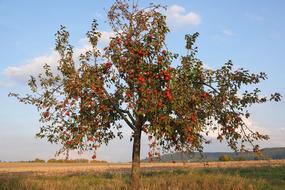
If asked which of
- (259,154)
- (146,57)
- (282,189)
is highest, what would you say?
(146,57)

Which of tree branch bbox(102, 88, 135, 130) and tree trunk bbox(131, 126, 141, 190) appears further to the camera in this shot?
tree trunk bbox(131, 126, 141, 190)

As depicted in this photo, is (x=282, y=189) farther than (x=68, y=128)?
Yes

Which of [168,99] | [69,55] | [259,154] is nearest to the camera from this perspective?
[168,99]

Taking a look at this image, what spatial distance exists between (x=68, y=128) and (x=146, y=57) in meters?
4.63

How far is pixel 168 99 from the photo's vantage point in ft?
51.3

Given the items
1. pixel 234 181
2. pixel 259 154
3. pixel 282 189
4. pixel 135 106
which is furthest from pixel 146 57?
pixel 282 189

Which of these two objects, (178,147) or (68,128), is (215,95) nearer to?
(178,147)

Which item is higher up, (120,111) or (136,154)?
(120,111)

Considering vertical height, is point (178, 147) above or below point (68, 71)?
below

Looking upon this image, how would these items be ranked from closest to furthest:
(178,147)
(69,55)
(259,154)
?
(259,154)
(178,147)
(69,55)

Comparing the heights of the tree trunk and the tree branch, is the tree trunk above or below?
below

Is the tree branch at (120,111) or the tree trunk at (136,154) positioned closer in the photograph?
the tree branch at (120,111)

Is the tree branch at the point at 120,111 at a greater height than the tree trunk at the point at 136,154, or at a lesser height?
greater

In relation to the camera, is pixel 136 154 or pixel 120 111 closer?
pixel 120 111
